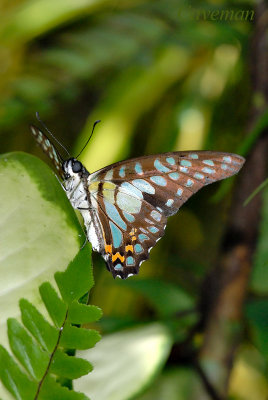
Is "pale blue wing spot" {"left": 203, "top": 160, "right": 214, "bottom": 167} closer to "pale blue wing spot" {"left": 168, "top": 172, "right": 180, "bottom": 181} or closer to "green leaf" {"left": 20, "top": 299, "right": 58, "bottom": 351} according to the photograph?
"pale blue wing spot" {"left": 168, "top": 172, "right": 180, "bottom": 181}

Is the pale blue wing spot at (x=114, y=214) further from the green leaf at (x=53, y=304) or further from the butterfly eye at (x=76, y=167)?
the green leaf at (x=53, y=304)

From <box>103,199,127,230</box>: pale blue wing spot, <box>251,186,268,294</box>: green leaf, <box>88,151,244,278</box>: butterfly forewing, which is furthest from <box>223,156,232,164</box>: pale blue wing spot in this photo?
<box>103,199,127,230</box>: pale blue wing spot

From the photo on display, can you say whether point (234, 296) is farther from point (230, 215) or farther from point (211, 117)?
point (211, 117)

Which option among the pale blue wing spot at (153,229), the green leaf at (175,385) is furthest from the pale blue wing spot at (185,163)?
the green leaf at (175,385)

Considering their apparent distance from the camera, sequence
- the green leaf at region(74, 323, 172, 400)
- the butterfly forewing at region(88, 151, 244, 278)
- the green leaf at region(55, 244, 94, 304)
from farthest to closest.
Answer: the butterfly forewing at region(88, 151, 244, 278), the green leaf at region(74, 323, 172, 400), the green leaf at region(55, 244, 94, 304)

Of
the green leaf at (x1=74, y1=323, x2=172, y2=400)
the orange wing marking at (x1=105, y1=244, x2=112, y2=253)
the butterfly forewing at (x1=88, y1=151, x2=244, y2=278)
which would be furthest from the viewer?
the orange wing marking at (x1=105, y1=244, x2=112, y2=253)

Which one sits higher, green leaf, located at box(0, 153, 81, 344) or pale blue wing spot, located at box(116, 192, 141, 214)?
green leaf, located at box(0, 153, 81, 344)

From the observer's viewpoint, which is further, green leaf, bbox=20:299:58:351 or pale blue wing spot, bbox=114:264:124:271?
pale blue wing spot, bbox=114:264:124:271
